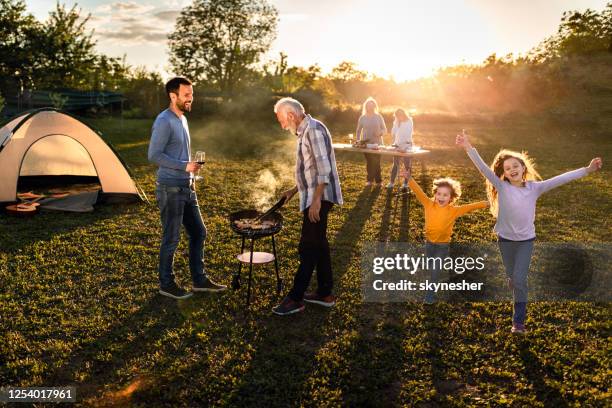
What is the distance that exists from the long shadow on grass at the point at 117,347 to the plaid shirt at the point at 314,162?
6.45 ft

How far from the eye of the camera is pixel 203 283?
236 inches

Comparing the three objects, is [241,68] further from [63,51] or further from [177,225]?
[177,225]

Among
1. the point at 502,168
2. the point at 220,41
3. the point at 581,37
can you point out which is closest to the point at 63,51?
the point at 220,41

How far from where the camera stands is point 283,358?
458cm

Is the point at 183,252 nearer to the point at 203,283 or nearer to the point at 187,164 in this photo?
the point at 203,283

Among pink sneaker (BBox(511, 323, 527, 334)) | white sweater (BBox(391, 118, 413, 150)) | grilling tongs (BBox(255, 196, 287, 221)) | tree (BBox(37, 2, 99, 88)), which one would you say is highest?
tree (BBox(37, 2, 99, 88))

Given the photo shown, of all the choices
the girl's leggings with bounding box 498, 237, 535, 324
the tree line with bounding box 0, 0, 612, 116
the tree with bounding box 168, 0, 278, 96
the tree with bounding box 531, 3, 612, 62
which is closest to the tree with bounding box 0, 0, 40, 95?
the tree line with bounding box 0, 0, 612, 116

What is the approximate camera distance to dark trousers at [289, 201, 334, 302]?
5.09 meters

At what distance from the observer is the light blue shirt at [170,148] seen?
512 cm

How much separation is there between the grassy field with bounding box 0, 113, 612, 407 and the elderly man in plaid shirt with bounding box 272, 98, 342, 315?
2.18ft

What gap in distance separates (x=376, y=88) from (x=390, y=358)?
6122 centimetres

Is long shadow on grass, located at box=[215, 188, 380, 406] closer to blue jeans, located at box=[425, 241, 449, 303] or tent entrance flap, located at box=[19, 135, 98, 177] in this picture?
blue jeans, located at box=[425, 241, 449, 303]

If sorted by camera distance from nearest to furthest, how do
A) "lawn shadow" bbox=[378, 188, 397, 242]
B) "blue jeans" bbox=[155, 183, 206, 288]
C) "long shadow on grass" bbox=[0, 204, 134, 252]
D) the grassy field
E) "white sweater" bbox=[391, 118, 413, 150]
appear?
the grassy field, "blue jeans" bbox=[155, 183, 206, 288], "long shadow on grass" bbox=[0, 204, 134, 252], "lawn shadow" bbox=[378, 188, 397, 242], "white sweater" bbox=[391, 118, 413, 150]

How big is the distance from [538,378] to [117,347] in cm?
389
